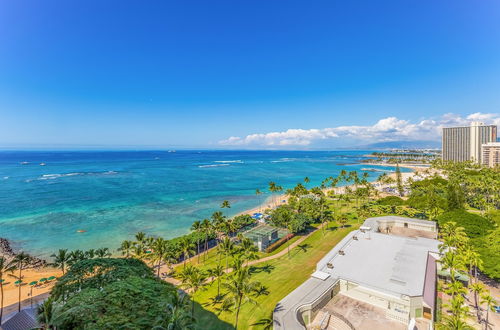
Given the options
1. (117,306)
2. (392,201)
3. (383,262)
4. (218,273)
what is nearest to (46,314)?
(117,306)

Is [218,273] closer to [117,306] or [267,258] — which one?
[267,258]

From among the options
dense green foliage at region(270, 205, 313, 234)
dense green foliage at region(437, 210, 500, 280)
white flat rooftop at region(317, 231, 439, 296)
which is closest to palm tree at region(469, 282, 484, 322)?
dense green foliage at region(437, 210, 500, 280)

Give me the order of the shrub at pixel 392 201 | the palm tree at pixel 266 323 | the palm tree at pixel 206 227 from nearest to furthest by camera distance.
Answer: the palm tree at pixel 266 323
the palm tree at pixel 206 227
the shrub at pixel 392 201

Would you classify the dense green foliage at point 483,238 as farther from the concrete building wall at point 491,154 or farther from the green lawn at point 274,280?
the concrete building wall at point 491,154

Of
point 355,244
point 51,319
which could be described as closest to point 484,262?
point 355,244

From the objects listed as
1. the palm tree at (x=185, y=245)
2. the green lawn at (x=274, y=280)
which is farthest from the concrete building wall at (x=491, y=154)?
the palm tree at (x=185, y=245)

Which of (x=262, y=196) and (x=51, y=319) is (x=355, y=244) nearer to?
(x=51, y=319)
